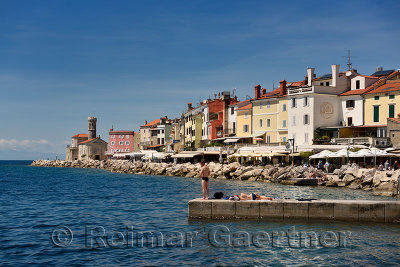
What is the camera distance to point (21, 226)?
776 inches

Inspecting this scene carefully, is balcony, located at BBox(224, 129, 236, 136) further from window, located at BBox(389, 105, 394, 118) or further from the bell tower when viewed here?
the bell tower

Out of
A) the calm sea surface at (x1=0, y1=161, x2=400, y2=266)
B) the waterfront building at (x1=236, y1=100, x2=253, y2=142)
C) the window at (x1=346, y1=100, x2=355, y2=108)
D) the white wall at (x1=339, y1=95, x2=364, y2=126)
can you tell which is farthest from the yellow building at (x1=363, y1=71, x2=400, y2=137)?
the calm sea surface at (x1=0, y1=161, x2=400, y2=266)

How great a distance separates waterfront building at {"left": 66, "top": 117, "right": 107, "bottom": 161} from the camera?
421ft

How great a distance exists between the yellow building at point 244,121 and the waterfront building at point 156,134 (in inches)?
1679

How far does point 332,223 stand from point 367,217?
148 cm

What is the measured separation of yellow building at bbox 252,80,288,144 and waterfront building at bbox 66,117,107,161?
241 ft

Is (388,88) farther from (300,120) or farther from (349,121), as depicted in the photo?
(300,120)

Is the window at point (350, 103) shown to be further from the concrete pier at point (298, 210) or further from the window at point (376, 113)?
the concrete pier at point (298, 210)

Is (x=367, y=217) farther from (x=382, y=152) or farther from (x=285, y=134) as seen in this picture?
(x=285, y=134)

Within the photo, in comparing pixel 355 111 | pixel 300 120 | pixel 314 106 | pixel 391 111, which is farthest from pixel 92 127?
pixel 391 111

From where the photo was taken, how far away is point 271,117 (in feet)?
207

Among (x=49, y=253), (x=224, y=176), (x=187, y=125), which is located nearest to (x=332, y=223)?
(x=49, y=253)

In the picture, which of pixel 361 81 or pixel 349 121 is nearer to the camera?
pixel 349 121

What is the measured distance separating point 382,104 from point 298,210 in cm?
3873
